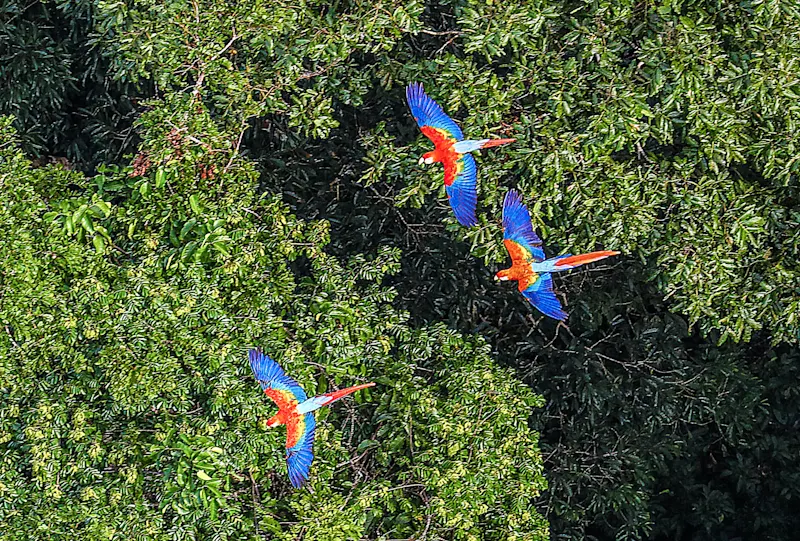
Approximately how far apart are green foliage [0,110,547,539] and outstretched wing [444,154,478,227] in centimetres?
45

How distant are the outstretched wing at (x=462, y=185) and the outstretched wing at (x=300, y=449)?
843 millimetres

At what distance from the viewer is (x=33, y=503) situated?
2699 mm

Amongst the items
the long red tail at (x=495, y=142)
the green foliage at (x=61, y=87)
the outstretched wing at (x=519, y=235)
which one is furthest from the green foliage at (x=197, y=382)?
the green foliage at (x=61, y=87)

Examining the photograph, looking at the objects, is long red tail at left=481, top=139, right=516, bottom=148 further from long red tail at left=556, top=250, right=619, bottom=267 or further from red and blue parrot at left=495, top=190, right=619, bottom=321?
long red tail at left=556, top=250, right=619, bottom=267

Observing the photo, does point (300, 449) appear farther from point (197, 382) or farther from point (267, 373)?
point (197, 382)

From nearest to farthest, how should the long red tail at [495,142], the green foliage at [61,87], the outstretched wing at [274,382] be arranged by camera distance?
the outstretched wing at [274,382] < the long red tail at [495,142] < the green foliage at [61,87]

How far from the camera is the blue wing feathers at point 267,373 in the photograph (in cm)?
265

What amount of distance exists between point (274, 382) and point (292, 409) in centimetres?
10

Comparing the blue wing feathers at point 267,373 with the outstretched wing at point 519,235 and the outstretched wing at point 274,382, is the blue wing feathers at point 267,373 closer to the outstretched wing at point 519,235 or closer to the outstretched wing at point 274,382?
the outstretched wing at point 274,382

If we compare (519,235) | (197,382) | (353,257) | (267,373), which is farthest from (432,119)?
(197,382)

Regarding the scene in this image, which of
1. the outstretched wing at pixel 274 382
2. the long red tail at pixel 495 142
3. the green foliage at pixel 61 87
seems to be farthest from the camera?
the green foliage at pixel 61 87

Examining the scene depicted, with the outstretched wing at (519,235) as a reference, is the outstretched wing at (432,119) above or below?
above

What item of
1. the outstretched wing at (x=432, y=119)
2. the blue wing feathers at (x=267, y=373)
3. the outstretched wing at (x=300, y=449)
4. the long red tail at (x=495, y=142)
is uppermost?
the outstretched wing at (x=432, y=119)

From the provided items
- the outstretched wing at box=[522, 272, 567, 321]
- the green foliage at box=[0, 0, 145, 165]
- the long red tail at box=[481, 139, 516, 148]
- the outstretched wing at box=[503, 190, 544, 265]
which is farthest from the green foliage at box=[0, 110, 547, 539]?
the green foliage at box=[0, 0, 145, 165]
